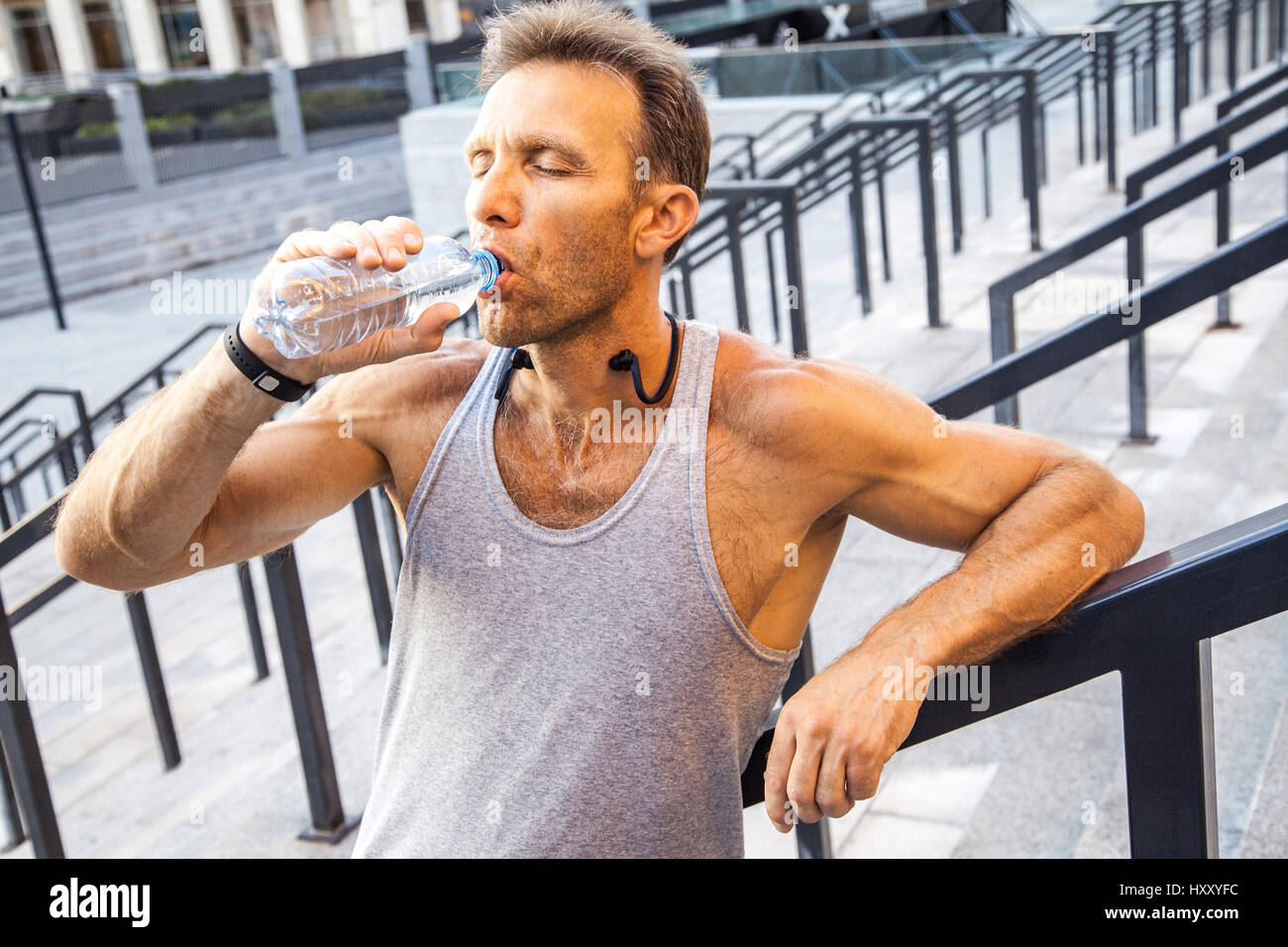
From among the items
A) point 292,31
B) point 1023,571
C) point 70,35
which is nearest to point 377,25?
point 292,31

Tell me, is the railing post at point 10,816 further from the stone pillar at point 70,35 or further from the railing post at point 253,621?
the stone pillar at point 70,35

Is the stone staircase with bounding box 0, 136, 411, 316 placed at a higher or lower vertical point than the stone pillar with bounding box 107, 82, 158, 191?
lower

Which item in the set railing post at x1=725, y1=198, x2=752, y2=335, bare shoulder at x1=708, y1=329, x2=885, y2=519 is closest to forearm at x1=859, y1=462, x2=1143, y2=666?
bare shoulder at x1=708, y1=329, x2=885, y2=519

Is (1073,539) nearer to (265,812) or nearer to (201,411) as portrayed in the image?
(201,411)

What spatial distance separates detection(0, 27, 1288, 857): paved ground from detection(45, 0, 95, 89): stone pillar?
3523 centimetres

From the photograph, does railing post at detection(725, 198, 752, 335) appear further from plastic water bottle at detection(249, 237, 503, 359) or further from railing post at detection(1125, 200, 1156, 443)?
plastic water bottle at detection(249, 237, 503, 359)

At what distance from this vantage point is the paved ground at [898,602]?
119 inches

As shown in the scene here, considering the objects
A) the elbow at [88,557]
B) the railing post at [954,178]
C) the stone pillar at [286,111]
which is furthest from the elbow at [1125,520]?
the stone pillar at [286,111]

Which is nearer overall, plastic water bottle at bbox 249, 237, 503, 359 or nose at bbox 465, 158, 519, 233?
plastic water bottle at bbox 249, 237, 503, 359

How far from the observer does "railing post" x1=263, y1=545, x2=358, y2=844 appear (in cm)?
340

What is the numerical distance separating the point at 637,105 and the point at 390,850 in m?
1.20

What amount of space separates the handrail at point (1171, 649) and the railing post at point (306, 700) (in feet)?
7.64

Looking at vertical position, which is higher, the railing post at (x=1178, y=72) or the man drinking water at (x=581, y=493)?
the man drinking water at (x=581, y=493)
